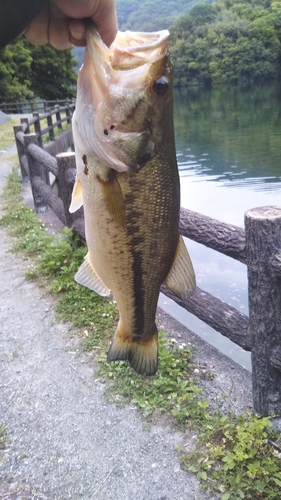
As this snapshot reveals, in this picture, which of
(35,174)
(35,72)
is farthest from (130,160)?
(35,72)

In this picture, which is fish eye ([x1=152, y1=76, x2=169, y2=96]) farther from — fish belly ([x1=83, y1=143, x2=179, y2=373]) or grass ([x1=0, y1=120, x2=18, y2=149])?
grass ([x1=0, y1=120, x2=18, y2=149])

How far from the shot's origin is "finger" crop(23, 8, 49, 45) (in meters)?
1.52

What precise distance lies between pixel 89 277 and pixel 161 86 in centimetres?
75

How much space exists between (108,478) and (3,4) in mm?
2483

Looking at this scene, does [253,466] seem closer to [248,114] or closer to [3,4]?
[3,4]

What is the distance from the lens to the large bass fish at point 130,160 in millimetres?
1396

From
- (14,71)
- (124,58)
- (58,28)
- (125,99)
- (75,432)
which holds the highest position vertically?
(14,71)

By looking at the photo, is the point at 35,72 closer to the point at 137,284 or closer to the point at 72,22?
the point at 72,22

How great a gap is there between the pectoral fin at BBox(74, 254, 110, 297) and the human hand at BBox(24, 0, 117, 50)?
756mm

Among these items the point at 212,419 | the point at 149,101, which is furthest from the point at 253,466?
the point at 149,101

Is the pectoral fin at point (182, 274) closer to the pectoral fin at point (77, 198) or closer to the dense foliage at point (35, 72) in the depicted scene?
the pectoral fin at point (77, 198)

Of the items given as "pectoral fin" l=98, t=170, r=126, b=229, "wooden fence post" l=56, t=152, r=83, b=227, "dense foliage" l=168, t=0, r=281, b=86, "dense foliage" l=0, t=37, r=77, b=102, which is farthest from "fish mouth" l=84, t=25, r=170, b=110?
"dense foliage" l=168, t=0, r=281, b=86

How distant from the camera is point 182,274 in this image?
1.63 m

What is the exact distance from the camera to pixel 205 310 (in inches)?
137
